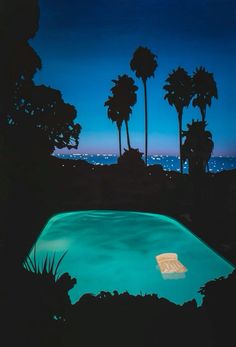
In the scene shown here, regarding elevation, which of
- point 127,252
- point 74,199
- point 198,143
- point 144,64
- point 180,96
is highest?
point 144,64

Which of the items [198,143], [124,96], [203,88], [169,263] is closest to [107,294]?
Answer: [169,263]

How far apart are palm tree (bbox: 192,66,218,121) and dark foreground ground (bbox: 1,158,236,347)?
41.2 feet

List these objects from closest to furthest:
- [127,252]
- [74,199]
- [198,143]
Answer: [127,252]
[74,199]
[198,143]

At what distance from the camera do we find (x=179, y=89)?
32.8 metres

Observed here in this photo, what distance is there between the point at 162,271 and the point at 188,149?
64.0 feet

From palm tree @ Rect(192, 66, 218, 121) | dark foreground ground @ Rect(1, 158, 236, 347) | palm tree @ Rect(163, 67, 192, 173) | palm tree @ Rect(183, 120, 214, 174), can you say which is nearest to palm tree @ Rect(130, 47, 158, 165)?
palm tree @ Rect(163, 67, 192, 173)

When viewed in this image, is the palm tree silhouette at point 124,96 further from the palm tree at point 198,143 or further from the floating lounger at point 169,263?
the floating lounger at point 169,263

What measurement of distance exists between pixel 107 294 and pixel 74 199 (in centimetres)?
1455

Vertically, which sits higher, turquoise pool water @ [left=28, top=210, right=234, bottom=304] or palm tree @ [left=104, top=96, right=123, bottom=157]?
palm tree @ [left=104, top=96, right=123, bottom=157]

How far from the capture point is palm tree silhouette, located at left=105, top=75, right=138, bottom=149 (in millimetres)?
36156

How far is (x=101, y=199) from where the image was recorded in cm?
1977

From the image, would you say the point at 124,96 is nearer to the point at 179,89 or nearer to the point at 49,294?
the point at 179,89

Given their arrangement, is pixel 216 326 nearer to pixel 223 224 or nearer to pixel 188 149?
pixel 223 224

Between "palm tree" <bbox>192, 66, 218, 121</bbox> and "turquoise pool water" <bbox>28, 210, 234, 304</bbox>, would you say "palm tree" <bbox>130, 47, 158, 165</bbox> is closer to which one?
"palm tree" <bbox>192, 66, 218, 121</bbox>
